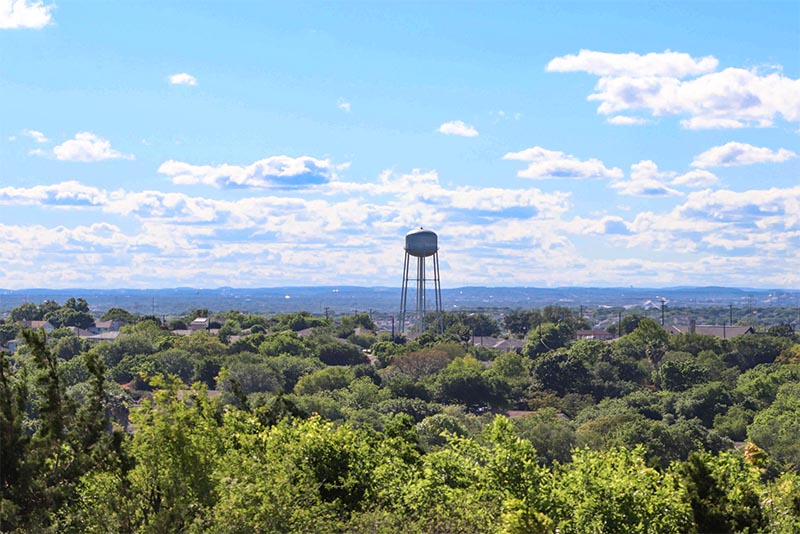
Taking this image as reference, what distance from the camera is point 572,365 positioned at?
8112 centimetres

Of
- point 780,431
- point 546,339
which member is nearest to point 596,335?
point 546,339

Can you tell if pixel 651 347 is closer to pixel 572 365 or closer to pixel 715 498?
pixel 572 365

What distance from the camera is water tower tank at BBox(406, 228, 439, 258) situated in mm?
111938

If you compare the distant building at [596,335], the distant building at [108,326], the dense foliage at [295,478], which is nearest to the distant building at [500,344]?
the distant building at [596,335]

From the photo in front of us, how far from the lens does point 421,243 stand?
112062mm

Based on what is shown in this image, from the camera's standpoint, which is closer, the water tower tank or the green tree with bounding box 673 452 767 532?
the green tree with bounding box 673 452 767 532

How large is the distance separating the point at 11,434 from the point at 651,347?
275 feet

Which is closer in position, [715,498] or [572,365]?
[715,498]

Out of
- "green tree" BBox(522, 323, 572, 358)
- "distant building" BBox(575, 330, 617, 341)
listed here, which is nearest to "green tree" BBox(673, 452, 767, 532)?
"green tree" BBox(522, 323, 572, 358)

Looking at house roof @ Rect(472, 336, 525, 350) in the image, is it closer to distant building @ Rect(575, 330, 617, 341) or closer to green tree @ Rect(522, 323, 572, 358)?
green tree @ Rect(522, 323, 572, 358)

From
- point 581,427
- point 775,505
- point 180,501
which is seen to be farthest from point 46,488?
point 581,427

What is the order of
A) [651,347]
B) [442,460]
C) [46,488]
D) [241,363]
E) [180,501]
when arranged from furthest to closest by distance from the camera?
Answer: [651,347]
[241,363]
[442,460]
[180,501]
[46,488]

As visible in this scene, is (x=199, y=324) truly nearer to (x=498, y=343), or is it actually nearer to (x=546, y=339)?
(x=498, y=343)

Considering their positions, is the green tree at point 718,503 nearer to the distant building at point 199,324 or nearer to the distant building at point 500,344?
the distant building at point 500,344
